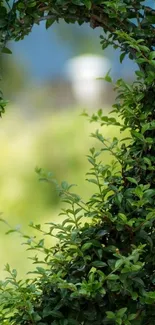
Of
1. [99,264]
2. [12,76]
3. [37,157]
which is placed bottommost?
[99,264]

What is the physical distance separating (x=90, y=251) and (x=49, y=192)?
167cm

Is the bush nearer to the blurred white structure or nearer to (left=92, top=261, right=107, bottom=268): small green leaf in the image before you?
(left=92, top=261, right=107, bottom=268): small green leaf

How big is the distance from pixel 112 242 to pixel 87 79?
1.81 m

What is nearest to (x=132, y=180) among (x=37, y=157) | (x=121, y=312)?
(x=121, y=312)

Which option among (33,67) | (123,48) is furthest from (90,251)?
(33,67)

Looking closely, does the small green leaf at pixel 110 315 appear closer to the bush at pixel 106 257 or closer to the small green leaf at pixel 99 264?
the bush at pixel 106 257

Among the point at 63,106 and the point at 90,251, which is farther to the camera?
the point at 63,106

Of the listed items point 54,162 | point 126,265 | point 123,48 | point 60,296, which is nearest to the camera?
point 126,265

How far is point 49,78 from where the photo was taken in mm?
2955

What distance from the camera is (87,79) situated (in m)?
2.97

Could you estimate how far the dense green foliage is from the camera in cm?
121

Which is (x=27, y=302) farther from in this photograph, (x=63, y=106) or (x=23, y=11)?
(x=63, y=106)

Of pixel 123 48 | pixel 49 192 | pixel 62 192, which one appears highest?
pixel 49 192

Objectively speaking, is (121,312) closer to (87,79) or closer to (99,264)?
(99,264)
